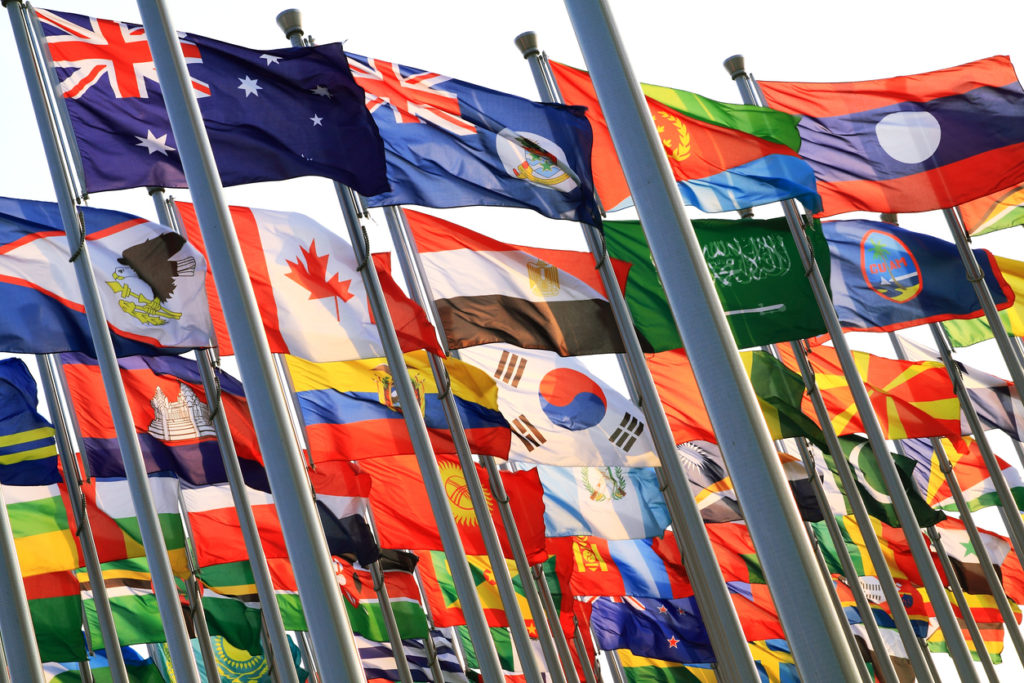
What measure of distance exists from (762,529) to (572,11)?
12.0 ft

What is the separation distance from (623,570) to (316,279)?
10.5 m

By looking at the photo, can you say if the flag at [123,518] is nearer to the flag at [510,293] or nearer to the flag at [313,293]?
the flag at [313,293]

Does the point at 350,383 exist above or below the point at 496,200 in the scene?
below

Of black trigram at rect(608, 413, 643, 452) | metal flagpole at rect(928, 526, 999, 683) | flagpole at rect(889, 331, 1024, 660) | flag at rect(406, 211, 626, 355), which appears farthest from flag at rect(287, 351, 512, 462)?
metal flagpole at rect(928, 526, 999, 683)

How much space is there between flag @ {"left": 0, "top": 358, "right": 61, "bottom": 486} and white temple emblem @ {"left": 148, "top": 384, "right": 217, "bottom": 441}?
1402 mm

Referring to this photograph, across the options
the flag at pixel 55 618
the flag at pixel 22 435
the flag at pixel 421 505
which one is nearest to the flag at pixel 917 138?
the flag at pixel 421 505

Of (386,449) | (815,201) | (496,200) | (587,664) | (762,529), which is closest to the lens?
(762,529)

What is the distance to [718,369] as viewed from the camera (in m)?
6.55

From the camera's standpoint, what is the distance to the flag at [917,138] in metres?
18.5

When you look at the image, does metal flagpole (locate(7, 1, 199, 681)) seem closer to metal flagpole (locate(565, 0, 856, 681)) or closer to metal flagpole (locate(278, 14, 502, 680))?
metal flagpole (locate(278, 14, 502, 680))

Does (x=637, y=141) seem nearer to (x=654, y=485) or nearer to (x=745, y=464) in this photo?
(x=745, y=464)

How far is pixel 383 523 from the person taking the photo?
59.9ft

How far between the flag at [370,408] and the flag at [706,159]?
3620 millimetres

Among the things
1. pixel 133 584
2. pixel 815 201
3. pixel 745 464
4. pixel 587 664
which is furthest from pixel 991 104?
pixel 133 584
